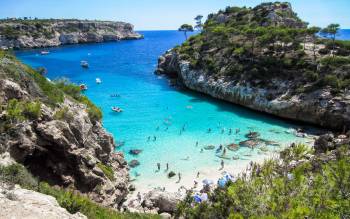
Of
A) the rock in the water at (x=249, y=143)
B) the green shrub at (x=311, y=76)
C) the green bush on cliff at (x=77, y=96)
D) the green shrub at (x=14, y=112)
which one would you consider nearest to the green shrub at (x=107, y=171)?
the green bush on cliff at (x=77, y=96)

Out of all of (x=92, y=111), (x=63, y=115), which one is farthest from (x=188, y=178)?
(x=63, y=115)

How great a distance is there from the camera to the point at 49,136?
17672mm

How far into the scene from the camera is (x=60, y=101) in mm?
21281

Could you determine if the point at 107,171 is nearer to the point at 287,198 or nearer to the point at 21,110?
the point at 21,110

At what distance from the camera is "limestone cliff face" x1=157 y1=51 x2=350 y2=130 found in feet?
128

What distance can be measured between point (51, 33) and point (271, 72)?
130 metres

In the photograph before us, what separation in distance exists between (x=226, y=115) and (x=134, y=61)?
6104 cm

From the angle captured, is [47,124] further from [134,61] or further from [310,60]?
[134,61]

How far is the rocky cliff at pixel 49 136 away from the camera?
1653 cm

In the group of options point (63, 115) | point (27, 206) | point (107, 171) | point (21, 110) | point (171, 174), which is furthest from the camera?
point (171, 174)

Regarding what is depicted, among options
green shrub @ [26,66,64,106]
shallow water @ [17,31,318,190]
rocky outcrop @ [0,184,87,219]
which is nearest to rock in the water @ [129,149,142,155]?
shallow water @ [17,31,318,190]

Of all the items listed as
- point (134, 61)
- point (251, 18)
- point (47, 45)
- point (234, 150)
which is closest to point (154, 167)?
point (234, 150)

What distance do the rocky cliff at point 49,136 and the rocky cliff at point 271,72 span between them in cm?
2929

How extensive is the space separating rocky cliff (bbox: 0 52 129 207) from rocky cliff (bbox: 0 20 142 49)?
122528 millimetres
